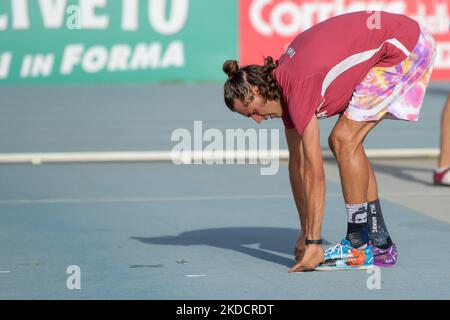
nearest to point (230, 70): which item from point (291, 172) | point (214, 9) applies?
point (291, 172)

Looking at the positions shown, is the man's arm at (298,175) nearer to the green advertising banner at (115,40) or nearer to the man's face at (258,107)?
the man's face at (258,107)

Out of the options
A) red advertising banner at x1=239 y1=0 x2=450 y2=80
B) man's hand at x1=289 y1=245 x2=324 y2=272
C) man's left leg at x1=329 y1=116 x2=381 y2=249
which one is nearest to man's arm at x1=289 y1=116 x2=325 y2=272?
man's hand at x1=289 y1=245 x2=324 y2=272

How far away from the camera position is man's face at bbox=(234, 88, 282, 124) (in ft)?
20.8

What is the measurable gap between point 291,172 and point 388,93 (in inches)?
28.7

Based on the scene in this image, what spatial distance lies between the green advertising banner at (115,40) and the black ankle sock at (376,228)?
13330mm

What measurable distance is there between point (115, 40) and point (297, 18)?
3.08 m

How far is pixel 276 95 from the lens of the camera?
640cm

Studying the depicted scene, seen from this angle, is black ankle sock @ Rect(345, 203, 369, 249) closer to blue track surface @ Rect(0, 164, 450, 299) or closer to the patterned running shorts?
blue track surface @ Rect(0, 164, 450, 299)

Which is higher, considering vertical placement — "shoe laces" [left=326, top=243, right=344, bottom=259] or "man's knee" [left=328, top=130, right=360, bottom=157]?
"man's knee" [left=328, top=130, right=360, bottom=157]

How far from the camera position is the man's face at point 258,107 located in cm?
634

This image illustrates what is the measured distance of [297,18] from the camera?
20.5m

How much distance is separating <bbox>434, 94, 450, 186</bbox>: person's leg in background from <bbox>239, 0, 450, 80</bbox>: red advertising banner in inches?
413

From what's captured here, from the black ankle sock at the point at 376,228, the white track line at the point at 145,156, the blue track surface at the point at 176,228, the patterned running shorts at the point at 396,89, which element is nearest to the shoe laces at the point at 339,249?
the blue track surface at the point at 176,228

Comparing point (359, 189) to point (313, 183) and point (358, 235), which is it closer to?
point (358, 235)
